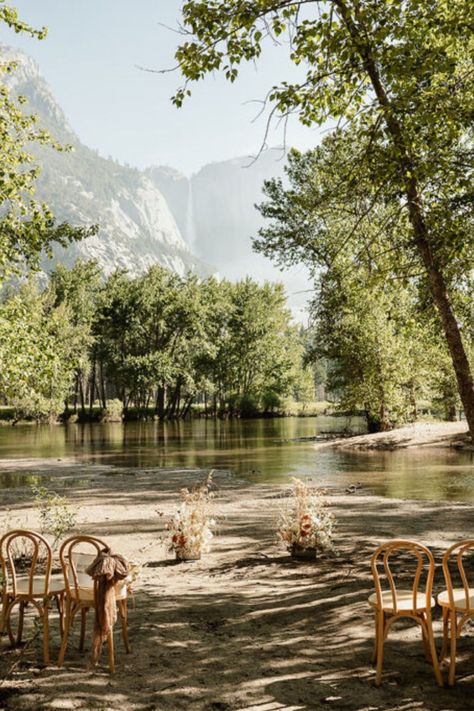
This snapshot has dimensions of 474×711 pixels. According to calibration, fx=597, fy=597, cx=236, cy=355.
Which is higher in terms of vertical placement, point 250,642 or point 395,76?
point 395,76

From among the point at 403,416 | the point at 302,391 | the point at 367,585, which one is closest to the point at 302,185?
the point at 403,416

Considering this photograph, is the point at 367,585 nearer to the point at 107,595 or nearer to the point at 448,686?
the point at 448,686

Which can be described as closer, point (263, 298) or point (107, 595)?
point (107, 595)

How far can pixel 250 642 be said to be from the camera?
6617 mm

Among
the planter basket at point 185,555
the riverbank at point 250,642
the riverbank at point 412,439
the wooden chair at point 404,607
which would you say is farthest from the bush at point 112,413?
the wooden chair at point 404,607

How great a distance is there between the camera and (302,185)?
1540 inches

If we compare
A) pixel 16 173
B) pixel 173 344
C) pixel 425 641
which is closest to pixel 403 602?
→ pixel 425 641

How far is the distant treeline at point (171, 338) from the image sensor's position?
71.1 m

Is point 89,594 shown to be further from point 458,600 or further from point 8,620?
point 458,600

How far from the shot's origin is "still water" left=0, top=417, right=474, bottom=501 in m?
20.9

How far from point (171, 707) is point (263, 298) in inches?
3078

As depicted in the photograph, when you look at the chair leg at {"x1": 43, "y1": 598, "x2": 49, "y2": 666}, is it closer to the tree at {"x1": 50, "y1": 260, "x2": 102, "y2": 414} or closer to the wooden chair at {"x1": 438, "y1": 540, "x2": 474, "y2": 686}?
the wooden chair at {"x1": 438, "y1": 540, "x2": 474, "y2": 686}

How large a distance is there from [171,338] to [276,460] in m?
47.7

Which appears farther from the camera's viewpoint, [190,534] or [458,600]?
[190,534]
